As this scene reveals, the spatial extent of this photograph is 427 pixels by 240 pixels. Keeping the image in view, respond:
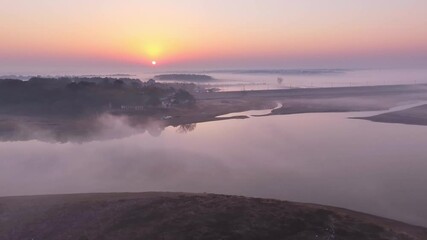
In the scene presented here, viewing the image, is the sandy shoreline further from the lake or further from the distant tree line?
the lake

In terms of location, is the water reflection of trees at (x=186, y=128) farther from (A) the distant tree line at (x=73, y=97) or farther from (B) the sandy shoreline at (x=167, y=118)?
(A) the distant tree line at (x=73, y=97)

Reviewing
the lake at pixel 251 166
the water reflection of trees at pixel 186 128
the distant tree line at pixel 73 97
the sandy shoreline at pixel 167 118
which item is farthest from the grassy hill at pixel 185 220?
the distant tree line at pixel 73 97

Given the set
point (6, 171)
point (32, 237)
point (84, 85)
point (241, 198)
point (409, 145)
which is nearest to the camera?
point (32, 237)

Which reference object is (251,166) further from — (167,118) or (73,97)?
(73,97)

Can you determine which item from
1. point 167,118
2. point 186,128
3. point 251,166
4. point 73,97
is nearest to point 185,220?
point 251,166

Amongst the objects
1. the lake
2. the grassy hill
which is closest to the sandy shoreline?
the lake

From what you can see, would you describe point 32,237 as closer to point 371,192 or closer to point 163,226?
point 163,226

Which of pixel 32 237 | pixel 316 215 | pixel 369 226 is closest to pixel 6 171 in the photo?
pixel 32 237
